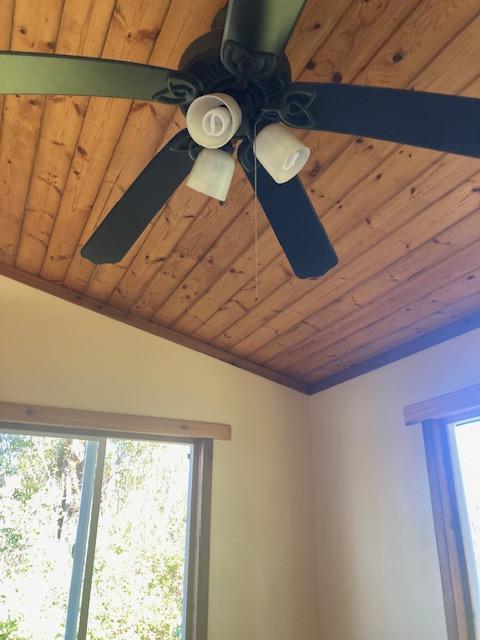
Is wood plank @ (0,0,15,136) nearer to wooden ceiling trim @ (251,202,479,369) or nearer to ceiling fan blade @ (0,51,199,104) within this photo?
ceiling fan blade @ (0,51,199,104)

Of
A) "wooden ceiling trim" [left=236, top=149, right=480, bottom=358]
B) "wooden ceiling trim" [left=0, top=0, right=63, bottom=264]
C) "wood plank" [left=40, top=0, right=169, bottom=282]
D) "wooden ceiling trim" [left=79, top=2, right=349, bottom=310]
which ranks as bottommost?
"wooden ceiling trim" [left=236, top=149, right=480, bottom=358]

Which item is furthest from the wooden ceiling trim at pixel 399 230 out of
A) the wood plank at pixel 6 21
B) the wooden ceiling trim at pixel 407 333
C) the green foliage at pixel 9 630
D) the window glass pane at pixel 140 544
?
the green foliage at pixel 9 630

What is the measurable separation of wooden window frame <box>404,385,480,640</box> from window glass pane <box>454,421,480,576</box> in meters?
0.03

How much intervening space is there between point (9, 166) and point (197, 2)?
1049 mm

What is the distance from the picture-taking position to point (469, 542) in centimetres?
234

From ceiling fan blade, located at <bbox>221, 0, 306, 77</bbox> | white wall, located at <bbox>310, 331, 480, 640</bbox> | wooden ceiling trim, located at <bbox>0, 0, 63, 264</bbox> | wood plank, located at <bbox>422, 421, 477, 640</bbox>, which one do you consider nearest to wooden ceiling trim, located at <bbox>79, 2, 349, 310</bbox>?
wooden ceiling trim, located at <bbox>0, 0, 63, 264</bbox>

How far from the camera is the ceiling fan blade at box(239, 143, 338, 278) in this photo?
125cm

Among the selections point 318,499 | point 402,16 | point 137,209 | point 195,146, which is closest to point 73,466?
point 318,499

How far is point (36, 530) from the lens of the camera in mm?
2602

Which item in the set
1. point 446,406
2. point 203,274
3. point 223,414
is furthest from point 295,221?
point 223,414

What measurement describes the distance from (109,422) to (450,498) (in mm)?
1697

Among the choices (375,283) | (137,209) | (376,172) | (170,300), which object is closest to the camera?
(137,209)

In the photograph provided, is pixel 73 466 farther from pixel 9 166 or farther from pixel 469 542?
pixel 469 542

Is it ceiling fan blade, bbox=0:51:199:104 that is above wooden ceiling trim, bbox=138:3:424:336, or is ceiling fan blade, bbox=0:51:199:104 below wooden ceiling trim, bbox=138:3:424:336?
below
